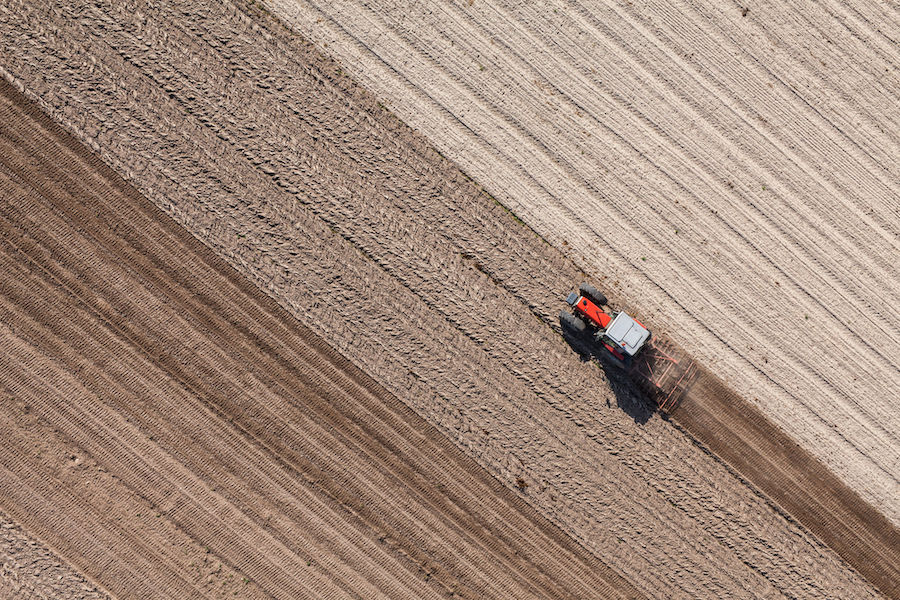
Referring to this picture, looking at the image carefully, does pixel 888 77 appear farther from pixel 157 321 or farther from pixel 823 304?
pixel 157 321

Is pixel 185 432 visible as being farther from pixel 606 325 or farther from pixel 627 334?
pixel 627 334

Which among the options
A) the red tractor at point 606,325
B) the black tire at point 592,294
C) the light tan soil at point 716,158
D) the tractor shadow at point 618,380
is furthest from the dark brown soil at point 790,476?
the black tire at point 592,294

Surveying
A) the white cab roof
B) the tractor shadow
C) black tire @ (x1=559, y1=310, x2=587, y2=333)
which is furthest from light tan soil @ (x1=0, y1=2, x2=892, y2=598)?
the white cab roof

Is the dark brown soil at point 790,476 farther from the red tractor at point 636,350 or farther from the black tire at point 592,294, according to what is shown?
the black tire at point 592,294

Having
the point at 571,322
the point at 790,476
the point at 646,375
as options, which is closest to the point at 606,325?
the point at 571,322

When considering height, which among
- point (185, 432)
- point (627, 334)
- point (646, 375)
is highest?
point (627, 334)

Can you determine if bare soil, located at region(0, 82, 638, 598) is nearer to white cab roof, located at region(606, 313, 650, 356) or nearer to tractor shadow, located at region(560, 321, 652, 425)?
tractor shadow, located at region(560, 321, 652, 425)

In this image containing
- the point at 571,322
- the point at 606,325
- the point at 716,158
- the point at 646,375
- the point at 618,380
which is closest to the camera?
the point at 606,325
